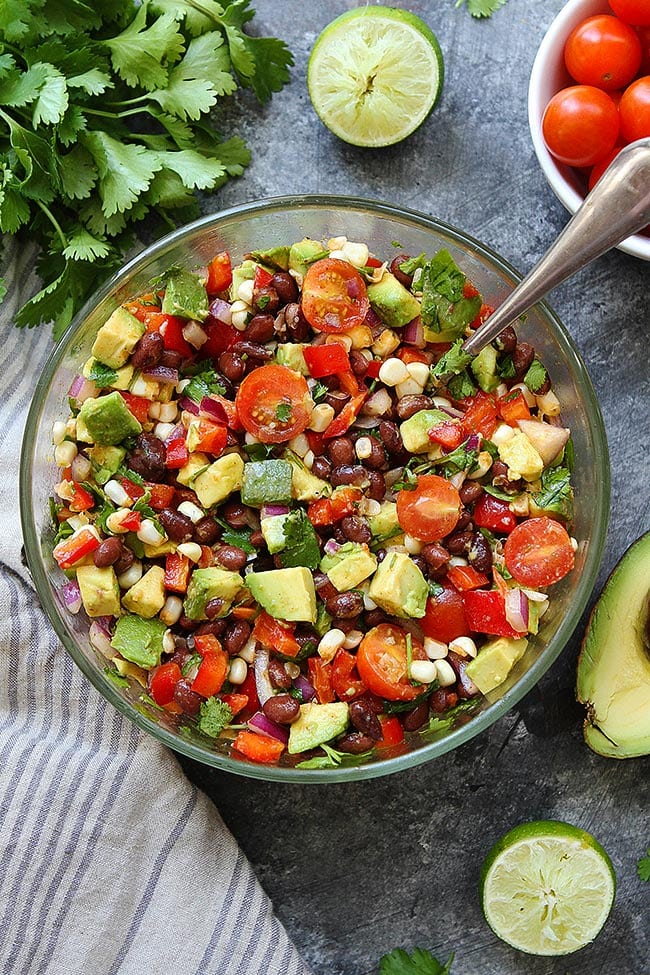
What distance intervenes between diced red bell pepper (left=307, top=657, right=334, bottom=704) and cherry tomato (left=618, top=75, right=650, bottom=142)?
5.75 feet

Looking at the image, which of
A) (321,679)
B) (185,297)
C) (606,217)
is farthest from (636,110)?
(321,679)

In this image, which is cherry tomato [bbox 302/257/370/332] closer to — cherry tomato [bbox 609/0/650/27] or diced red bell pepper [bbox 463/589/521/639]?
diced red bell pepper [bbox 463/589/521/639]

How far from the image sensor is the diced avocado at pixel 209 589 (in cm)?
251

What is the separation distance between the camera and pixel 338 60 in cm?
292

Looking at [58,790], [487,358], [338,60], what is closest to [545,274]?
[487,358]

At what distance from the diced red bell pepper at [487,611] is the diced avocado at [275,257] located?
1.08 metres

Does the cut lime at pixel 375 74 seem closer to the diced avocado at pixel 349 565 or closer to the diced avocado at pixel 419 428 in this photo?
the diced avocado at pixel 419 428

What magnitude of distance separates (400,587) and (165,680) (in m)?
0.70

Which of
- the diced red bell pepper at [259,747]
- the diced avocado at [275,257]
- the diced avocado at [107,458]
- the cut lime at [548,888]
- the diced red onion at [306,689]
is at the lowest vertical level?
the cut lime at [548,888]

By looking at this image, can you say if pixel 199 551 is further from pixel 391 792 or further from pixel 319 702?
pixel 391 792

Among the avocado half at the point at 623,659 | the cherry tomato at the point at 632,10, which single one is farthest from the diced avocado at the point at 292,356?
the cherry tomato at the point at 632,10

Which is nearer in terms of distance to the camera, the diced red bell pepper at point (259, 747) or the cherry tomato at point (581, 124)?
the diced red bell pepper at point (259, 747)

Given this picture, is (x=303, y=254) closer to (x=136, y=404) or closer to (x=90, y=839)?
(x=136, y=404)

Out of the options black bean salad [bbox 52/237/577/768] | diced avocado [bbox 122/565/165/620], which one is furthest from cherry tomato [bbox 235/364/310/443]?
diced avocado [bbox 122/565/165/620]
